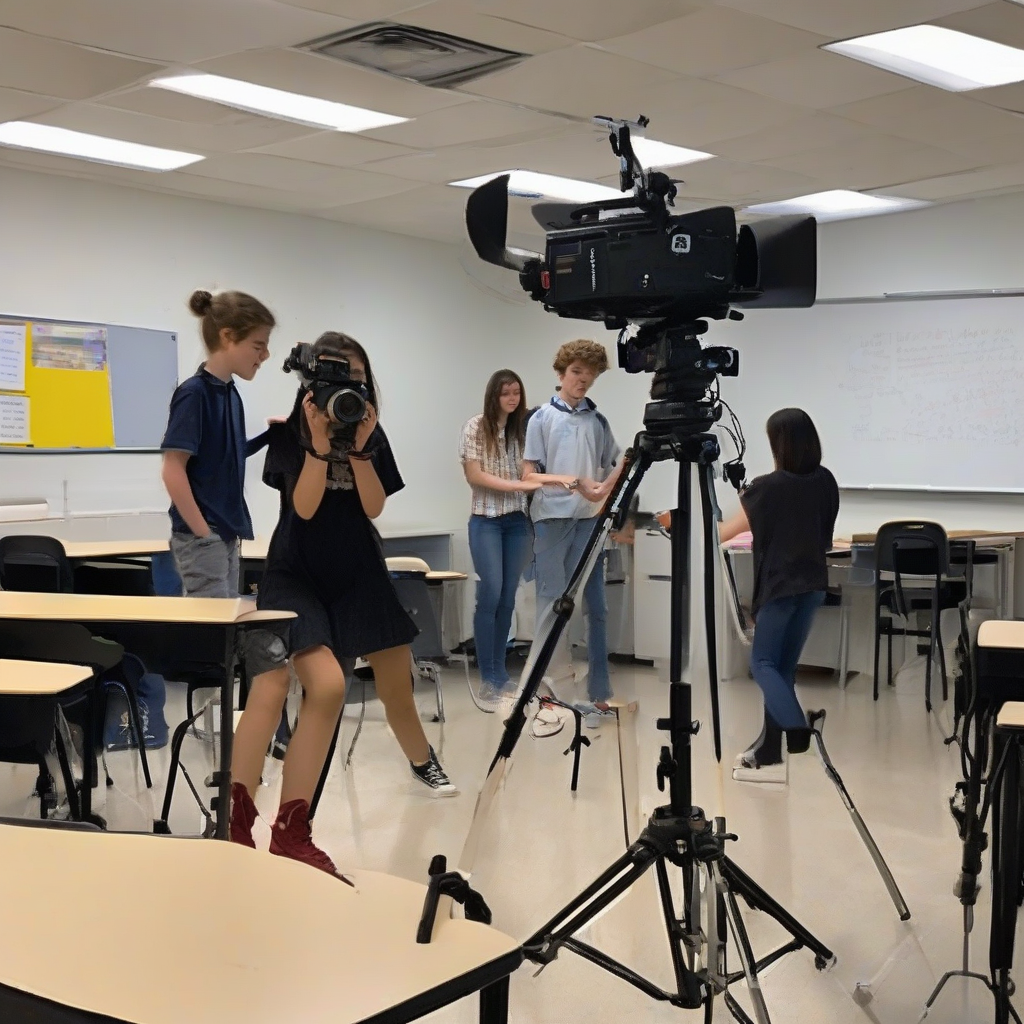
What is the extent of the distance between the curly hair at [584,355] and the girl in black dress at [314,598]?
1652mm

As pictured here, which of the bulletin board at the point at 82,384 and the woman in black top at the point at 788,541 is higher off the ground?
the bulletin board at the point at 82,384

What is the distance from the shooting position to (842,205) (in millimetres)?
6441

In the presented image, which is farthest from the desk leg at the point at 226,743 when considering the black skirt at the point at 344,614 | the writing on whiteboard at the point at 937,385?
the writing on whiteboard at the point at 937,385

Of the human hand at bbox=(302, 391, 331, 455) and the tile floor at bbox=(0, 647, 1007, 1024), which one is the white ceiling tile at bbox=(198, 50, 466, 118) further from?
the tile floor at bbox=(0, 647, 1007, 1024)

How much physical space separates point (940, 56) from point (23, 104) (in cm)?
338

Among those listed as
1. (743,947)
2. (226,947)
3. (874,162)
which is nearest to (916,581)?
(874,162)

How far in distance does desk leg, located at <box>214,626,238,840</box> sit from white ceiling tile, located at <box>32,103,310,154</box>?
110 inches

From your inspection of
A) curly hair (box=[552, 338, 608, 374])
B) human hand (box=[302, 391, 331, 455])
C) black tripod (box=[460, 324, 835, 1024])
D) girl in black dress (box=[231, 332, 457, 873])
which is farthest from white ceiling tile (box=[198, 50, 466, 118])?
black tripod (box=[460, 324, 835, 1024])

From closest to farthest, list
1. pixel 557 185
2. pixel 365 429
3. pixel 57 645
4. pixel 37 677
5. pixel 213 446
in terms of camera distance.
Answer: pixel 37 677
pixel 365 429
pixel 57 645
pixel 213 446
pixel 557 185

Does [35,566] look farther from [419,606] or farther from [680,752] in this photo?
[680,752]

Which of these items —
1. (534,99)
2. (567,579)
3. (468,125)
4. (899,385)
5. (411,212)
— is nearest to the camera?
(567,579)

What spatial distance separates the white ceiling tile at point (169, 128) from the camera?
478cm

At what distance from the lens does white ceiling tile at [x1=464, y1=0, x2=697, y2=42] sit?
11.4 feet

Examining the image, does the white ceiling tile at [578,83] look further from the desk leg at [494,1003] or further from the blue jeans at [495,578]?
the desk leg at [494,1003]
